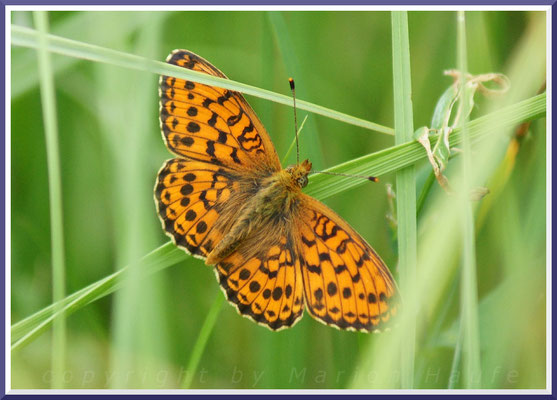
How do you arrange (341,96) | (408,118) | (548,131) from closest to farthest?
(408,118), (548,131), (341,96)

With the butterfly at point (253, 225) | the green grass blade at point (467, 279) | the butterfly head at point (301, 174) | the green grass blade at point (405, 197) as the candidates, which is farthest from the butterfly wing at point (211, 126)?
the green grass blade at point (467, 279)

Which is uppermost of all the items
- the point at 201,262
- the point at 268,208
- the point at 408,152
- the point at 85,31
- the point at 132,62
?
the point at 85,31

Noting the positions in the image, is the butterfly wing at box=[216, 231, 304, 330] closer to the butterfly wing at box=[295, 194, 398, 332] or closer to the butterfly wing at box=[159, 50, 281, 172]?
the butterfly wing at box=[295, 194, 398, 332]

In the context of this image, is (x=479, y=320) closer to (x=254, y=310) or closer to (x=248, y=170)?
(x=254, y=310)

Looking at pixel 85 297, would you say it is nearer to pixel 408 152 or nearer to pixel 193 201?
pixel 193 201

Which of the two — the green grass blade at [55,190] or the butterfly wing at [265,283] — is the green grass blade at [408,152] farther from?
the green grass blade at [55,190]

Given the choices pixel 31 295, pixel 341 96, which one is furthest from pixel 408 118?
pixel 31 295

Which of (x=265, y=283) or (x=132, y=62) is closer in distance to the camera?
(x=132, y=62)

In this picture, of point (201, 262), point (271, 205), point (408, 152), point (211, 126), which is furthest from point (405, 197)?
point (201, 262)
